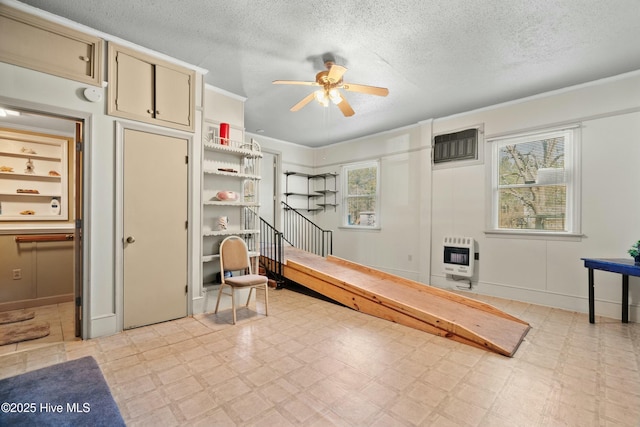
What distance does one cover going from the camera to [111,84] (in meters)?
2.86

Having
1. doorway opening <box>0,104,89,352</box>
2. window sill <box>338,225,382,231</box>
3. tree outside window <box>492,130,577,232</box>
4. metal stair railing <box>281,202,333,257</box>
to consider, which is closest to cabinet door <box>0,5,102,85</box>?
doorway opening <box>0,104,89,352</box>

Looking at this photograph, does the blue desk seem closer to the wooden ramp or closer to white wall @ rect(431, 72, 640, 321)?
white wall @ rect(431, 72, 640, 321)

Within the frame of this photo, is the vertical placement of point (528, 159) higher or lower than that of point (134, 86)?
lower

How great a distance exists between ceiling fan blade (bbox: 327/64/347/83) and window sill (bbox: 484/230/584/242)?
337 cm

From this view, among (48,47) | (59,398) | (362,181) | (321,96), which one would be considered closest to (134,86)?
(48,47)

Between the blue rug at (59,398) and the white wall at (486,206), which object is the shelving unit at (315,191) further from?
the blue rug at (59,398)

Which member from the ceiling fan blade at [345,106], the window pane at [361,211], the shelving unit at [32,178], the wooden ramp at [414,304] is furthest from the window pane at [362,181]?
the shelving unit at [32,178]

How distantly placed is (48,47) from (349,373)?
12.3 feet

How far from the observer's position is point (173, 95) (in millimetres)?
3271

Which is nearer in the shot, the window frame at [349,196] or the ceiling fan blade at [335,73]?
the ceiling fan blade at [335,73]

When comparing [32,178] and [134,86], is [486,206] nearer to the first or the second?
[134,86]

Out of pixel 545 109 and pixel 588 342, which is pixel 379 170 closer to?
pixel 545 109

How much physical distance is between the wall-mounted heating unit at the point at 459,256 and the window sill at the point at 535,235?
344 millimetres

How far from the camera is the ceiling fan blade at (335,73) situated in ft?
8.86
